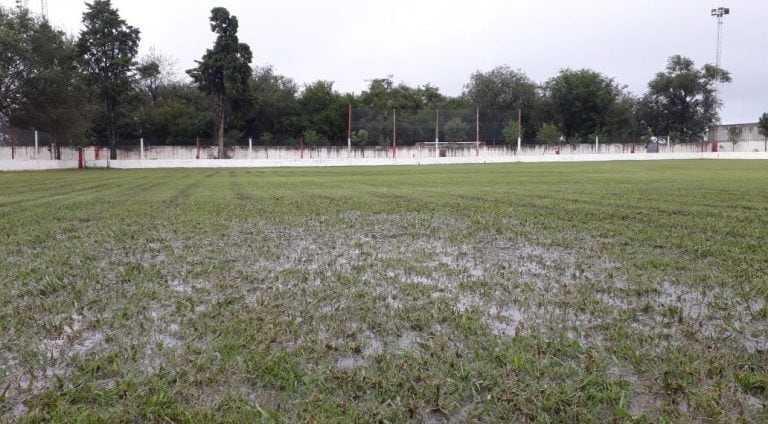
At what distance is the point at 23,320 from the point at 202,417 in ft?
5.87

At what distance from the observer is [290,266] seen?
15.1ft

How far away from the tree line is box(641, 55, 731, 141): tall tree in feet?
0.41

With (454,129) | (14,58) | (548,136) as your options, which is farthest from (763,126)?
(14,58)

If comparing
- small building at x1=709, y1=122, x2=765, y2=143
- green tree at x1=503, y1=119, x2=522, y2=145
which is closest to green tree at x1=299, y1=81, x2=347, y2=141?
green tree at x1=503, y1=119, x2=522, y2=145

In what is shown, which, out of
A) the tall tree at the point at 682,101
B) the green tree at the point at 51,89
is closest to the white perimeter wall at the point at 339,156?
the green tree at the point at 51,89

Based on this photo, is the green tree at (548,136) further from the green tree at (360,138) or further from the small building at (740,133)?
the small building at (740,133)

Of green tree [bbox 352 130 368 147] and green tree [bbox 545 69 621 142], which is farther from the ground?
green tree [bbox 545 69 621 142]

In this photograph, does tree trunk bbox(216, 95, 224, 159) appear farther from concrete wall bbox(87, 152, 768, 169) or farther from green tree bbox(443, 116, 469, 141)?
green tree bbox(443, 116, 469, 141)

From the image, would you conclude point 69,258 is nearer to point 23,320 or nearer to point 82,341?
point 23,320

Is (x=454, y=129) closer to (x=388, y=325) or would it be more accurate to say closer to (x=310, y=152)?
(x=310, y=152)

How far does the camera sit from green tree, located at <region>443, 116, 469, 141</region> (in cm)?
4650

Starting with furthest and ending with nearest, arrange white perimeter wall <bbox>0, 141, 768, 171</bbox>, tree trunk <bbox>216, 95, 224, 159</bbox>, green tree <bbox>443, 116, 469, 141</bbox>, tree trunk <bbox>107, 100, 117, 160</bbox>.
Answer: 1. green tree <bbox>443, 116, 469, 141</bbox>
2. tree trunk <bbox>216, 95, 224, 159</bbox>
3. tree trunk <bbox>107, 100, 117, 160</bbox>
4. white perimeter wall <bbox>0, 141, 768, 171</bbox>

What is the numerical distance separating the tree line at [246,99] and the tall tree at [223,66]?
9 centimetres

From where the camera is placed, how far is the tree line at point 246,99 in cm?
3253
